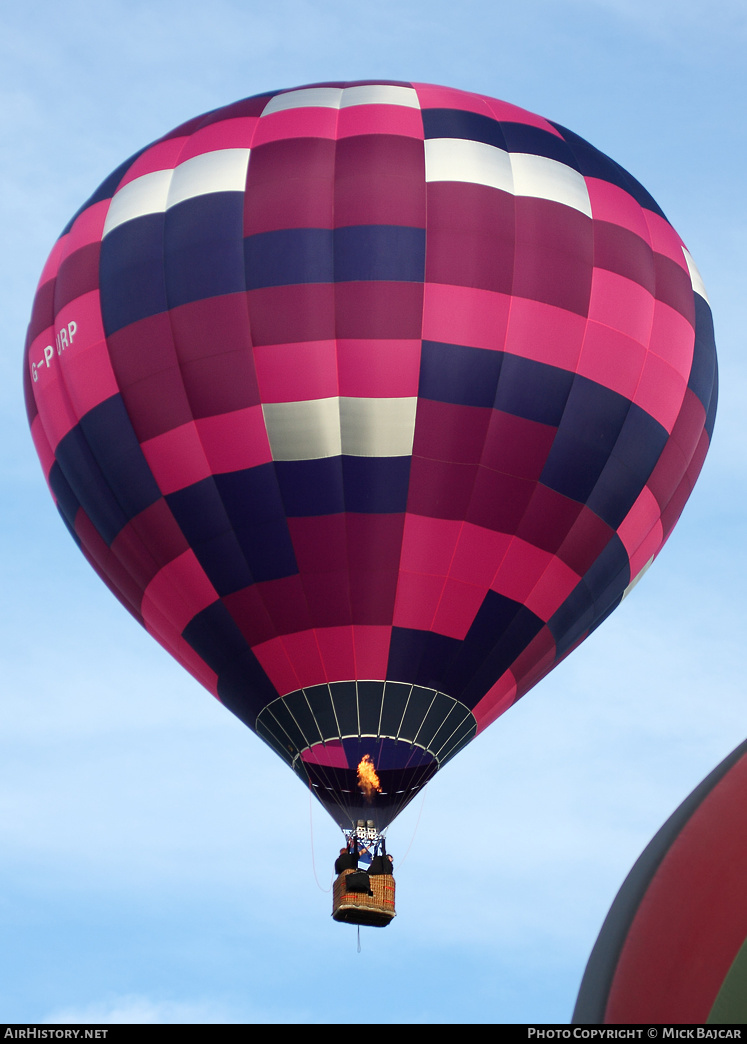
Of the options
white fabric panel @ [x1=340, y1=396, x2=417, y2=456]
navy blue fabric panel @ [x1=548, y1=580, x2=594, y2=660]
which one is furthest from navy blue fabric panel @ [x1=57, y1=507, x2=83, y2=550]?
navy blue fabric panel @ [x1=548, y1=580, x2=594, y2=660]

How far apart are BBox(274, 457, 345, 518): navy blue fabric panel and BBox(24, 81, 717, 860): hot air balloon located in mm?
20

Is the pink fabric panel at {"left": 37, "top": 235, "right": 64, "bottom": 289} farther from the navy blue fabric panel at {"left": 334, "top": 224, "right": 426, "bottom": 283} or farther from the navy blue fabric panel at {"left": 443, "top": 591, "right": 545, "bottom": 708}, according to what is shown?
the navy blue fabric panel at {"left": 443, "top": 591, "right": 545, "bottom": 708}

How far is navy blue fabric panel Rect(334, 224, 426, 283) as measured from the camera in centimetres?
1437

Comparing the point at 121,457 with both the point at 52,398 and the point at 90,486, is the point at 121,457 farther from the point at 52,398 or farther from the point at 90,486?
the point at 52,398

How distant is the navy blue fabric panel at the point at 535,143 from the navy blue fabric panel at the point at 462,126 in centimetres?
9

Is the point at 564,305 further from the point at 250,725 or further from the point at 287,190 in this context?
the point at 250,725

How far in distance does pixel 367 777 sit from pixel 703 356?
5680 millimetres

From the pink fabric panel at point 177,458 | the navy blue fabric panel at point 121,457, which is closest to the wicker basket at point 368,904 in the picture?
the pink fabric panel at point 177,458

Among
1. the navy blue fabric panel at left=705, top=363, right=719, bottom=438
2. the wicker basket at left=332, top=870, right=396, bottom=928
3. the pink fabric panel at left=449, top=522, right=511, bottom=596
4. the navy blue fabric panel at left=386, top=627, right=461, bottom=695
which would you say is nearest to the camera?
the wicker basket at left=332, top=870, right=396, bottom=928

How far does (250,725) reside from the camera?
15039 millimetres

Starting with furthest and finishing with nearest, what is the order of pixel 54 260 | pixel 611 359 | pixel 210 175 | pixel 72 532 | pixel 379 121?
pixel 54 260, pixel 72 532, pixel 379 121, pixel 210 175, pixel 611 359

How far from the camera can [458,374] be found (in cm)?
1424

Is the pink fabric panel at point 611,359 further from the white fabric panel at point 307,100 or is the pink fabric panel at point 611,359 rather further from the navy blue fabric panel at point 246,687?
the navy blue fabric panel at point 246,687

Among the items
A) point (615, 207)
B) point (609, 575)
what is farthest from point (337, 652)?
point (615, 207)
